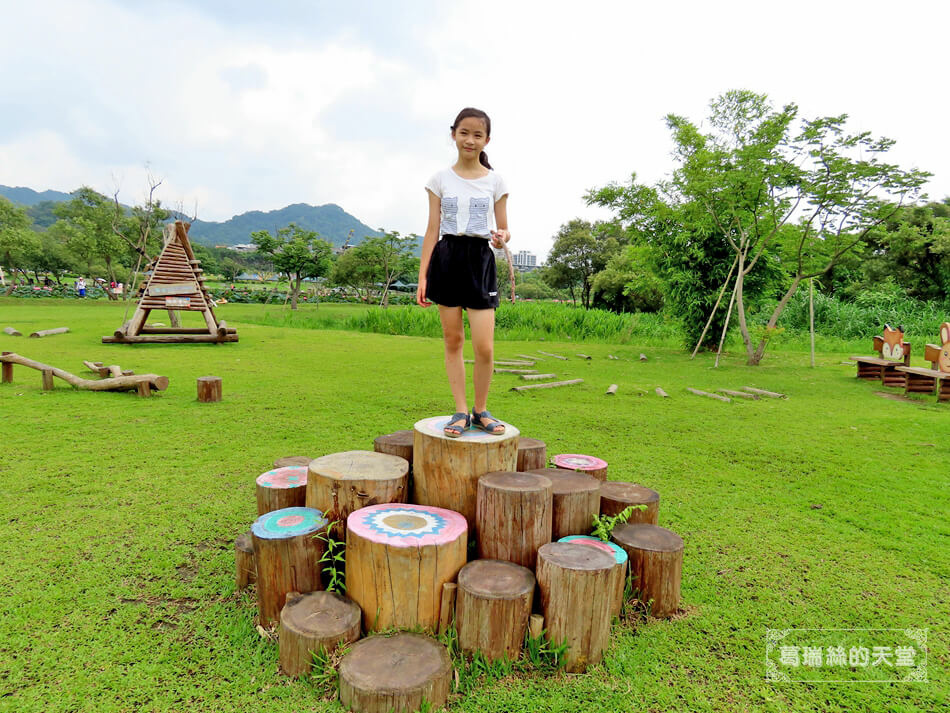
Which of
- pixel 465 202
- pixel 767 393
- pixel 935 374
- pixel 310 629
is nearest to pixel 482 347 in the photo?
pixel 465 202

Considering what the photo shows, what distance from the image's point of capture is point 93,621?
7.23 feet

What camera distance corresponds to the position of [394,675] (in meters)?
1.80

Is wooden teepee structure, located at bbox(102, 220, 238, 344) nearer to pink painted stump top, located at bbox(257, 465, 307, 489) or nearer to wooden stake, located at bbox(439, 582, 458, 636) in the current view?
pink painted stump top, located at bbox(257, 465, 307, 489)

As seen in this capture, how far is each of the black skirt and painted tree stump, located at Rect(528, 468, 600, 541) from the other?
102 centimetres

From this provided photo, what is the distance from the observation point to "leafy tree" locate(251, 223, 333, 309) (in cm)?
2594

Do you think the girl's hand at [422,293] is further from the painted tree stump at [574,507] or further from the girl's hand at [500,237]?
the painted tree stump at [574,507]

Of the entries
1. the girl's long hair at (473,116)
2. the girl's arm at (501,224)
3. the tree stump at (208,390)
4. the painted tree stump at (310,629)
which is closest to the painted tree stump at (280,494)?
the painted tree stump at (310,629)

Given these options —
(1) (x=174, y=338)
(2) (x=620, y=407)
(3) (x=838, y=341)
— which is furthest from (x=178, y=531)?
(3) (x=838, y=341)

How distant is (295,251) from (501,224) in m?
25.3

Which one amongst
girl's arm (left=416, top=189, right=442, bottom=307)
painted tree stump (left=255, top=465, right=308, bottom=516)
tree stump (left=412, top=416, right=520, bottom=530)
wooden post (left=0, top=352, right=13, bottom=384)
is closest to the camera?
tree stump (left=412, top=416, right=520, bottom=530)

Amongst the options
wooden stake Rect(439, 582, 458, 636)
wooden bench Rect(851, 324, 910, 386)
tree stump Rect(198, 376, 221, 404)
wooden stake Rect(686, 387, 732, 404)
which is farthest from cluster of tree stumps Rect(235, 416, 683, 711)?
wooden bench Rect(851, 324, 910, 386)

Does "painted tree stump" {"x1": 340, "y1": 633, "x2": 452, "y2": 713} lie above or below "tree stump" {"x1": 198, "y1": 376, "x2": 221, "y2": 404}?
below

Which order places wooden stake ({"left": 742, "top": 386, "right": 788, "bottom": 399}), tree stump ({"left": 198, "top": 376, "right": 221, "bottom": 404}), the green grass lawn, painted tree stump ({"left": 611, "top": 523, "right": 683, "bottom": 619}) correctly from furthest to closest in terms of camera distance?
wooden stake ({"left": 742, "top": 386, "right": 788, "bottom": 399}) → tree stump ({"left": 198, "top": 376, "right": 221, "bottom": 404}) → painted tree stump ({"left": 611, "top": 523, "right": 683, "bottom": 619}) → the green grass lawn

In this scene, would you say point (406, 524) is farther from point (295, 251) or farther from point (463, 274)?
point (295, 251)
